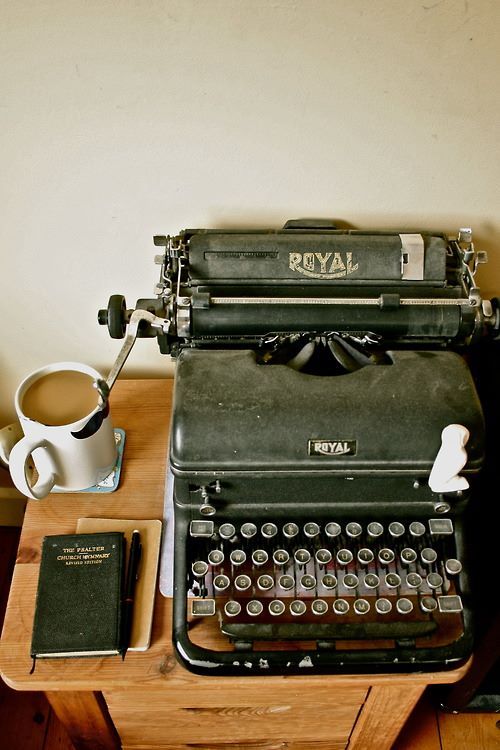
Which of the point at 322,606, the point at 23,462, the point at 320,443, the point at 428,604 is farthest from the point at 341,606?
the point at 23,462

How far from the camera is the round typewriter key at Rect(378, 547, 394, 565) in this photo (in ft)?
3.25

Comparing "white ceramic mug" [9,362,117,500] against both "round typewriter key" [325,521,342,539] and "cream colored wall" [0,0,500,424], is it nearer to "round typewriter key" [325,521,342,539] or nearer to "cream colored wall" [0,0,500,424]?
"cream colored wall" [0,0,500,424]

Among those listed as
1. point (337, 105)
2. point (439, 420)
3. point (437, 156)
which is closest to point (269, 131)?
point (337, 105)

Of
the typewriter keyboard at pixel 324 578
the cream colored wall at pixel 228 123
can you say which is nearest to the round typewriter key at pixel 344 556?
the typewriter keyboard at pixel 324 578

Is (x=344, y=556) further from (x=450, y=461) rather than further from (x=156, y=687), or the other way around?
(x=156, y=687)

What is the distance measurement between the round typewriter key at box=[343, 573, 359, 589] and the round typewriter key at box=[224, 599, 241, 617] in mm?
160

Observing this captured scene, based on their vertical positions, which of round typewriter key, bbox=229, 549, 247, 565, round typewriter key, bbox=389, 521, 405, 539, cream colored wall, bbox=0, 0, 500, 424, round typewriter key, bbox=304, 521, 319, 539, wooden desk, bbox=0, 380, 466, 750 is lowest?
wooden desk, bbox=0, 380, 466, 750

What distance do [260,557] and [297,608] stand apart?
0.09 m

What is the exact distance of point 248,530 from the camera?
3.27 feet

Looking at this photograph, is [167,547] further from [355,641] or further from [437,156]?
[437,156]

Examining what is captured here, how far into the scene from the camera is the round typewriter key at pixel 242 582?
97 cm

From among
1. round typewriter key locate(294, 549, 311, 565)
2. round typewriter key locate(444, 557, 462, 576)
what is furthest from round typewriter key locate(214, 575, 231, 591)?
round typewriter key locate(444, 557, 462, 576)

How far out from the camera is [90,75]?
3.29 feet

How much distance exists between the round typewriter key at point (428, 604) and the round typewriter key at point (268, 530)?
0.23m
